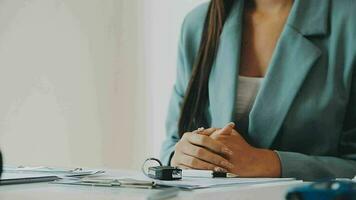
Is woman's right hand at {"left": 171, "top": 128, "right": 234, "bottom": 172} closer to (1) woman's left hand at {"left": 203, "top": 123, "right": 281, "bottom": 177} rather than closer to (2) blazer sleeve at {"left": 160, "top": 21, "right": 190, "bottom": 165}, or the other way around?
(1) woman's left hand at {"left": 203, "top": 123, "right": 281, "bottom": 177}

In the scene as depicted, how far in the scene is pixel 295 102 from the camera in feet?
3.54

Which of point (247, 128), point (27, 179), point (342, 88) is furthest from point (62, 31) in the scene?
point (27, 179)

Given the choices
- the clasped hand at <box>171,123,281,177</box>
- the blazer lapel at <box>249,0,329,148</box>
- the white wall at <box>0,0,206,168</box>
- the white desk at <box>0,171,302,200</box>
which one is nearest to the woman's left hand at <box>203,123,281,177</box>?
the clasped hand at <box>171,123,281,177</box>

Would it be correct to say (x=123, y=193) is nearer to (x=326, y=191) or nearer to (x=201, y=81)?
(x=326, y=191)

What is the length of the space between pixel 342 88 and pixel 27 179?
661 mm

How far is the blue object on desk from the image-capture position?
32cm

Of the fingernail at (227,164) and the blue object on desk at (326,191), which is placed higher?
the blue object on desk at (326,191)

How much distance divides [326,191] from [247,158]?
60cm

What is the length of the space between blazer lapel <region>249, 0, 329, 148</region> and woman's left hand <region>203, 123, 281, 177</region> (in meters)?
0.14

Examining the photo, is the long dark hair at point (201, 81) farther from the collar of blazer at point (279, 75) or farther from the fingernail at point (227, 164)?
the fingernail at point (227, 164)

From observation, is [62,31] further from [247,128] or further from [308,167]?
[308,167]

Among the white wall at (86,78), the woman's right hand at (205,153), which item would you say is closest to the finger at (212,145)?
the woman's right hand at (205,153)

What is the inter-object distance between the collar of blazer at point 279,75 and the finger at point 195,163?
199 mm

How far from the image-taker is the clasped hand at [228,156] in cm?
91
